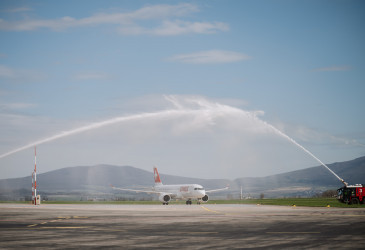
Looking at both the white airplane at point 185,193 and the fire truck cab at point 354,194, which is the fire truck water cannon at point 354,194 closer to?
the fire truck cab at point 354,194

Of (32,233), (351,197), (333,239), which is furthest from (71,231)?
(351,197)

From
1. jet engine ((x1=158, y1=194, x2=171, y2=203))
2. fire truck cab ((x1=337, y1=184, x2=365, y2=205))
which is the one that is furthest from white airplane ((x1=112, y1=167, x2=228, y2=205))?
fire truck cab ((x1=337, y1=184, x2=365, y2=205))

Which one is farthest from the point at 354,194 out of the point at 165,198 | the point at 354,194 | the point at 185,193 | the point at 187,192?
the point at 165,198

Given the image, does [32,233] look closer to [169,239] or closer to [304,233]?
[169,239]

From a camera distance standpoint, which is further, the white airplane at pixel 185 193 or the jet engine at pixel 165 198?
the jet engine at pixel 165 198

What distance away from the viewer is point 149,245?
17953 mm

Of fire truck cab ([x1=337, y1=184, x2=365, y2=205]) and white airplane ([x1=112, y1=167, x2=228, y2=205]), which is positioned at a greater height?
white airplane ([x1=112, y1=167, x2=228, y2=205])

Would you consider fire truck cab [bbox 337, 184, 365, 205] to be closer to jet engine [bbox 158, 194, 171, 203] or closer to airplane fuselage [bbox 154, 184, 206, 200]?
airplane fuselage [bbox 154, 184, 206, 200]

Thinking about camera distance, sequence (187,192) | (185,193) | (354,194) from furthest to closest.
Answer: (185,193), (187,192), (354,194)

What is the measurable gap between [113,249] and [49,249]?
7.61ft

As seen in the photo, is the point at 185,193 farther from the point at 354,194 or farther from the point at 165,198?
the point at 354,194

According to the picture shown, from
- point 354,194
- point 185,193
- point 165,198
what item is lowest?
point 354,194

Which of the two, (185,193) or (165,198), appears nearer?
(185,193)

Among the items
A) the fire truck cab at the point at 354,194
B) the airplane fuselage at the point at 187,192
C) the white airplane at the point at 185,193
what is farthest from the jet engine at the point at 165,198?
the fire truck cab at the point at 354,194
